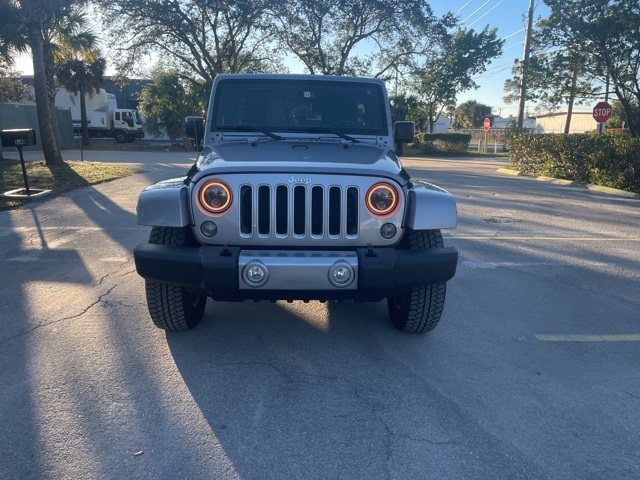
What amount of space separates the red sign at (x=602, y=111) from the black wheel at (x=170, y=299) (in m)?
Answer: 16.7

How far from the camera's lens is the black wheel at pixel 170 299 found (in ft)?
11.9

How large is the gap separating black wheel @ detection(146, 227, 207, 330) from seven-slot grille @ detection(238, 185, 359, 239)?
1.72 feet

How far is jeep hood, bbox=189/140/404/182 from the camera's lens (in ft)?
11.2

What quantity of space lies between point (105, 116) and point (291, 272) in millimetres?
38706

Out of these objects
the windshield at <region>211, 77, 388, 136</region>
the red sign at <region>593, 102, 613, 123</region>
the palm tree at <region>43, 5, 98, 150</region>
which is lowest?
the windshield at <region>211, 77, 388, 136</region>

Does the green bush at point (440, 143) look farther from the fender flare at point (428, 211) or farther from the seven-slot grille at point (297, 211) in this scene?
the seven-slot grille at point (297, 211)

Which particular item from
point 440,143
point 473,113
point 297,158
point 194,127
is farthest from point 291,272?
point 473,113

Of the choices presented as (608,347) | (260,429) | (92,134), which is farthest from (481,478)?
(92,134)

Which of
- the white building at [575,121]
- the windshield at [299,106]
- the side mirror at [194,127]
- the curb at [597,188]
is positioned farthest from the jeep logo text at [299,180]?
the white building at [575,121]

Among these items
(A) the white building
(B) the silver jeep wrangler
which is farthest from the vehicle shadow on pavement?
(A) the white building

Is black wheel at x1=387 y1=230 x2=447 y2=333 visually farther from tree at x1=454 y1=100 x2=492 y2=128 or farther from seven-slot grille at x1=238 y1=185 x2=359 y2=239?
tree at x1=454 y1=100 x2=492 y2=128

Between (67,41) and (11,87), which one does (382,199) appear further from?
(11,87)

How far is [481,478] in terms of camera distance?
8.04 feet

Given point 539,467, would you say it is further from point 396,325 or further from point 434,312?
point 396,325
